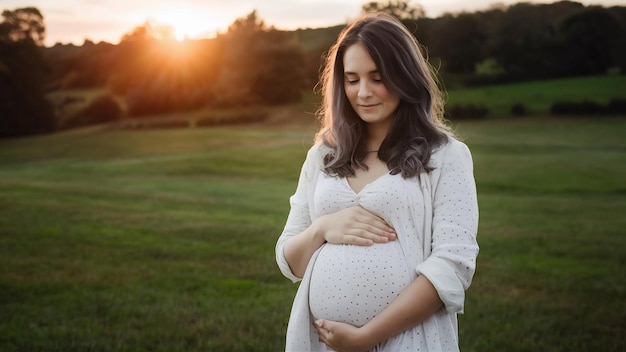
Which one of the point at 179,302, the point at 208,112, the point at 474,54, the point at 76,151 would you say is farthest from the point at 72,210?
the point at 474,54

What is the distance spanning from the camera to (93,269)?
8.23m

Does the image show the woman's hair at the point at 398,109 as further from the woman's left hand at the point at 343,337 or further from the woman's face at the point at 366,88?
the woman's left hand at the point at 343,337

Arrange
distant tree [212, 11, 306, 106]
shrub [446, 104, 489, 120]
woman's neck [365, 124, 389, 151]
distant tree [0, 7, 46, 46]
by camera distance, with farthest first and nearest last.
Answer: distant tree [212, 11, 306, 106], shrub [446, 104, 489, 120], distant tree [0, 7, 46, 46], woman's neck [365, 124, 389, 151]

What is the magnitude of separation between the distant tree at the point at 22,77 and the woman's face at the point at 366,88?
109 feet

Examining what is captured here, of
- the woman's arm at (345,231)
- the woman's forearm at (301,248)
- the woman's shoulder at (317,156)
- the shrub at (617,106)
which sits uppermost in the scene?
the woman's shoulder at (317,156)

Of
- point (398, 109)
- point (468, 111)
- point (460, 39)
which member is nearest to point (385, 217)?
point (398, 109)

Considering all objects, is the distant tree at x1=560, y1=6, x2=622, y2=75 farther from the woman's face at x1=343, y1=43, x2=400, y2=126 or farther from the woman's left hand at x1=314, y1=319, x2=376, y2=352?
the woman's left hand at x1=314, y1=319, x2=376, y2=352

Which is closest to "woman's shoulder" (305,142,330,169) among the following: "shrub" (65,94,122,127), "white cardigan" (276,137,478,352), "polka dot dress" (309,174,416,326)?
"polka dot dress" (309,174,416,326)

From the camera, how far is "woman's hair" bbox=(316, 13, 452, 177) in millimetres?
2520

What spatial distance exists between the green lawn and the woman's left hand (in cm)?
3577

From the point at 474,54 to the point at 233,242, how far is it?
31588 mm

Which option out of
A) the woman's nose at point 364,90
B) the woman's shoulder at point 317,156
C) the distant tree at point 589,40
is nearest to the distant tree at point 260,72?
the distant tree at point 589,40

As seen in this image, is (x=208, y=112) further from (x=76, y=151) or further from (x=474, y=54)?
→ (x=474, y=54)

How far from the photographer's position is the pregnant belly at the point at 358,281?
2.47 meters
